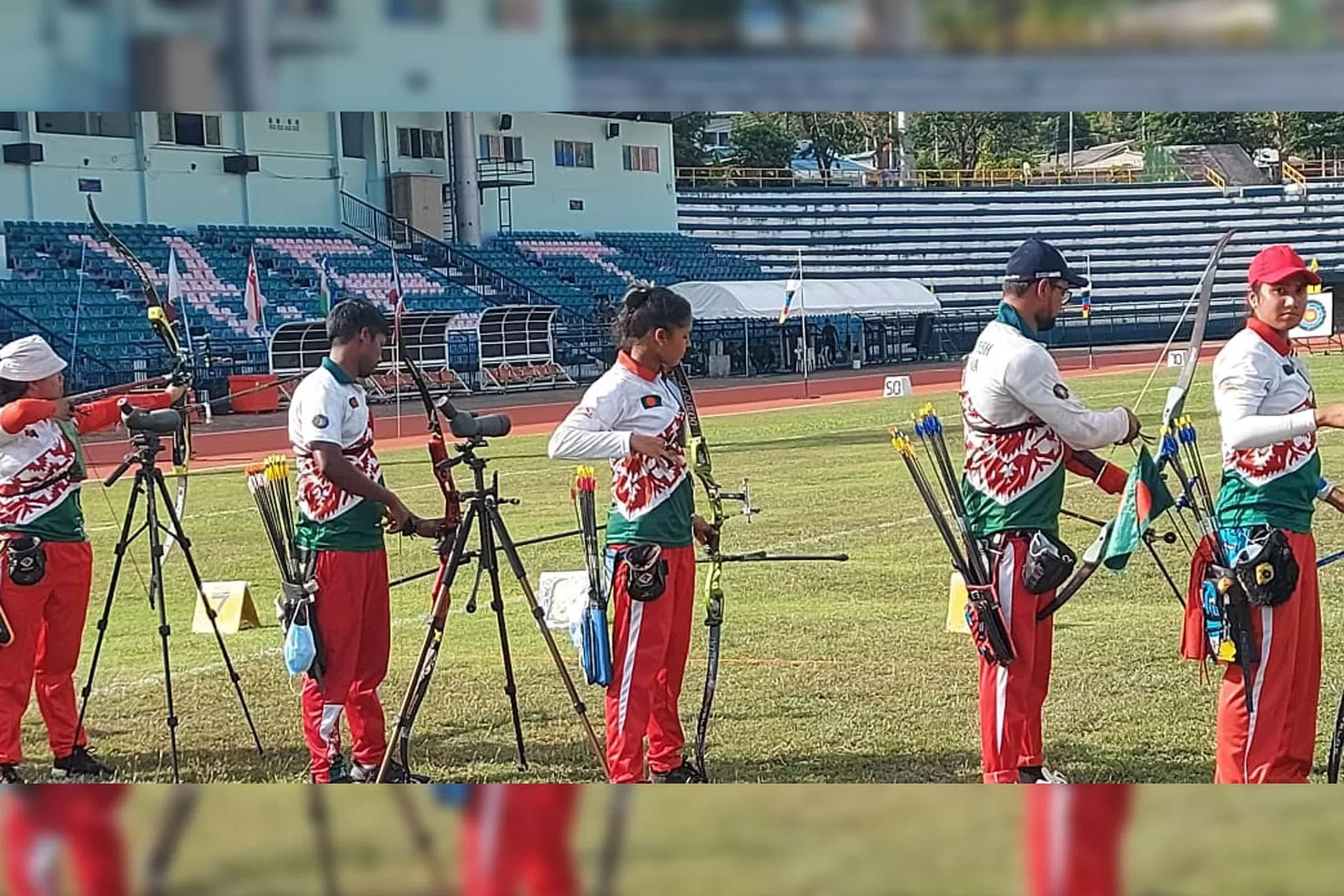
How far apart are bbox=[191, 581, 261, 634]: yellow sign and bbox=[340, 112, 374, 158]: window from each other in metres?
2.93

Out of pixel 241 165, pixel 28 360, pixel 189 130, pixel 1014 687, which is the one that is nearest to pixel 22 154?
pixel 241 165

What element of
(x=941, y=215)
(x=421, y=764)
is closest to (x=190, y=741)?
(x=421, y=764)

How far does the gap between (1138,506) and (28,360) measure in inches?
121

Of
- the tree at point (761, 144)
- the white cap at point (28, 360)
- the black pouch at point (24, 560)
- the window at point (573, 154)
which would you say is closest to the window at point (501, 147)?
the window at point (573, 154)

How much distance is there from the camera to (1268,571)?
12.6ft

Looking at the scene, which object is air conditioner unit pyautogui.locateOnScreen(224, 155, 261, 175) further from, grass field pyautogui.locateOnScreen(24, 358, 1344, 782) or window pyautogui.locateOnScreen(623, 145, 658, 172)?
grass field pyautogui.locateOnScreen(24, 358, 1344, 782)

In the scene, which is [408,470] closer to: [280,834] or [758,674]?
[758,674]

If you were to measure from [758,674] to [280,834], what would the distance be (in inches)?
182

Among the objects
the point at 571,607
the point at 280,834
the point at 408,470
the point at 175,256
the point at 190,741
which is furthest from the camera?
the point at 408,470

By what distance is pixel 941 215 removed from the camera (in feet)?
13.4

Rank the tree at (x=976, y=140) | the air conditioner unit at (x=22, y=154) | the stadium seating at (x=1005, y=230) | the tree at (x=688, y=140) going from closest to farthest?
the tree at (x=688, y=140) < the tree at (x=976, y=140) < the air conditioner unit at (x=22, y=154) < the stadium seating at (x=1005, y=230)

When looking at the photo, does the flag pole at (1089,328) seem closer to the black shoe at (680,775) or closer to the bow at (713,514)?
the bow at (713,514)

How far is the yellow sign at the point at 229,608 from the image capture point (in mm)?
5813

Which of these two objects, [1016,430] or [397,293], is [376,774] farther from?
[1016,430]
